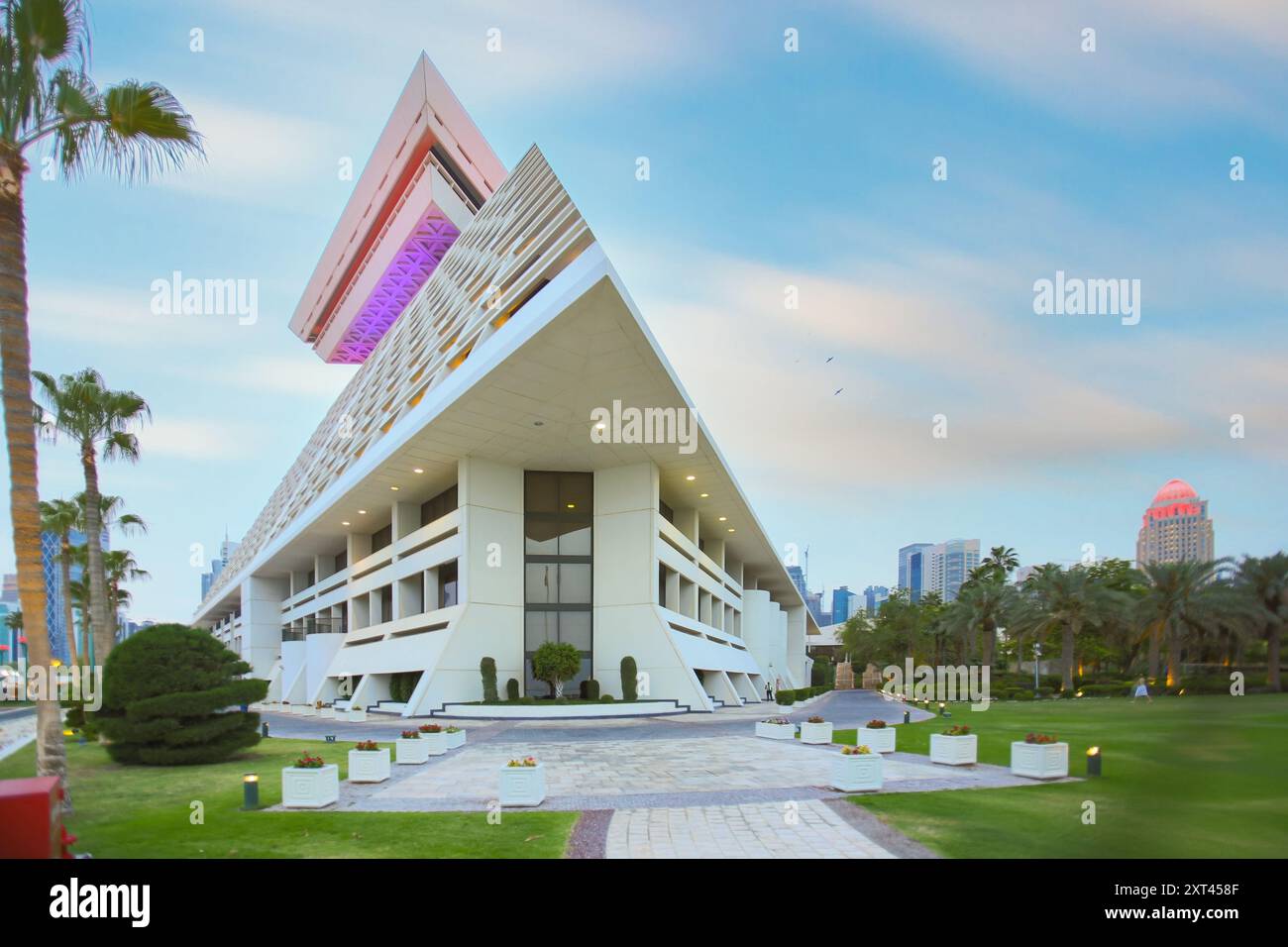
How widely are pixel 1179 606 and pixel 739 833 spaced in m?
41.3

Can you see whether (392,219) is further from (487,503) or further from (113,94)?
(113,94)

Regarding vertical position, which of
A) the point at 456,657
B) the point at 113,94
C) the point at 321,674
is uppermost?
the point at 113,94

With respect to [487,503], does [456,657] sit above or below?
below

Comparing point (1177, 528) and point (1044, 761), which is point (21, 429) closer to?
point (1177, 528)

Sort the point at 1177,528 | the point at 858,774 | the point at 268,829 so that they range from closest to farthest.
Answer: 1. the point at 1177,528
2. the point at 268,829
3. the point at 858,774

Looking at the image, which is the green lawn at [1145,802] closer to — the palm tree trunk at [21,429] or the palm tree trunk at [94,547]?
the palm tree trunk at [21,429]

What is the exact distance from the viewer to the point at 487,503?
3209 cm

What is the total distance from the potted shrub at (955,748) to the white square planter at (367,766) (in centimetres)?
991

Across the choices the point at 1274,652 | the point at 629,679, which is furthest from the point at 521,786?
the point at 1274,652

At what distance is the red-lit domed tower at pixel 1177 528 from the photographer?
382 cm

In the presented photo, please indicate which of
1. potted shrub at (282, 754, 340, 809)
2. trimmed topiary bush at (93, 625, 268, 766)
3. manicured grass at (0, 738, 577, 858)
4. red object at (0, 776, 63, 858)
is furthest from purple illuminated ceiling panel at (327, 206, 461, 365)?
red object at (0, 776, 63, 858)

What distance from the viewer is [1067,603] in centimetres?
4509
